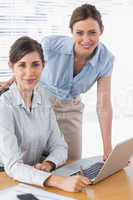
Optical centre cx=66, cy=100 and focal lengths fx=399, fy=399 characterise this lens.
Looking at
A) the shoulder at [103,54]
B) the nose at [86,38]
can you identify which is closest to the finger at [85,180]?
the nose at [86,38]

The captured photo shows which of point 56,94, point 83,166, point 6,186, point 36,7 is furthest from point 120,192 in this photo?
point 36,7

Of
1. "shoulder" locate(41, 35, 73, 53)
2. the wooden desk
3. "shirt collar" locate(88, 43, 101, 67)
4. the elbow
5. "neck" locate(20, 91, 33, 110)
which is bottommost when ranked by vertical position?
the wooden desk

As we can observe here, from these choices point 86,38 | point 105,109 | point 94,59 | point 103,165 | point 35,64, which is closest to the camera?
point 103,165

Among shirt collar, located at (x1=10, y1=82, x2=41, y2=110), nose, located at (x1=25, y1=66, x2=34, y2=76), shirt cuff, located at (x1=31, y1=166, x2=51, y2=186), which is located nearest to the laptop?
shirt cuff, located at (x1=31, y1=166, x2=51, y2=186)

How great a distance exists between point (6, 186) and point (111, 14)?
86.8 inches

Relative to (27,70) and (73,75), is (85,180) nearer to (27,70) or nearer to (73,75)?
(27,70)

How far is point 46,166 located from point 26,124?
0.71 feet

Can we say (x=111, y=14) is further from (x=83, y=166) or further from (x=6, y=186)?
(x=6, y=186)

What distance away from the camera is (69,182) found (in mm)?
1610

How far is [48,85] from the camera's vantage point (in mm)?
2398

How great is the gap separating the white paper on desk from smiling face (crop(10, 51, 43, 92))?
0.49m

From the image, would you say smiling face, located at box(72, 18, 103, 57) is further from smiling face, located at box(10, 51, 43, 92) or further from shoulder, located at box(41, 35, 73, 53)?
smiling face, located at box(10, 51, 43, 92)

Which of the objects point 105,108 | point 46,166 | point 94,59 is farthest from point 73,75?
point 46,166

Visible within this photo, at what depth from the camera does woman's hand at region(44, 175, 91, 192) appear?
1.59m
